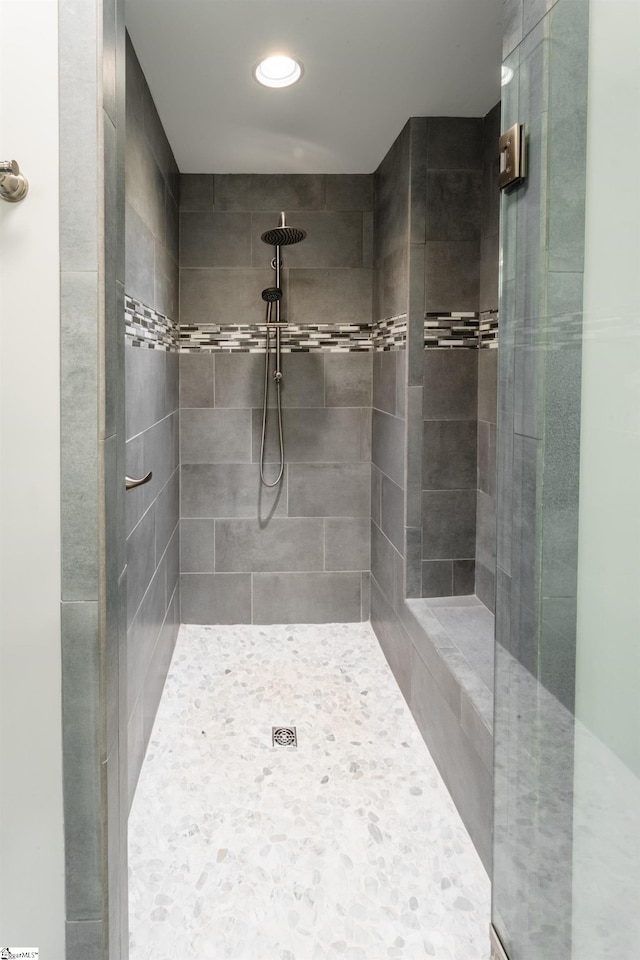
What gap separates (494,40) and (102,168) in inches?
65.8

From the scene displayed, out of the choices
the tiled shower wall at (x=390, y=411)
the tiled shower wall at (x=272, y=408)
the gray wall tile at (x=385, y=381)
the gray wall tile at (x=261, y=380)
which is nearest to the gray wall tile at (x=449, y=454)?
the tiled shower wall at (x=390, y=411)

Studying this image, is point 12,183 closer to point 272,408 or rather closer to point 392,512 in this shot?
point 392,512

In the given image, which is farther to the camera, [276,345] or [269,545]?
[269,545]

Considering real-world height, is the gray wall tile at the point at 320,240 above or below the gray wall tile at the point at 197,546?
above

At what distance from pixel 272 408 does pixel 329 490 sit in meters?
0.54

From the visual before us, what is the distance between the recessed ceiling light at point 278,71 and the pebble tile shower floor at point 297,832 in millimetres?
2403

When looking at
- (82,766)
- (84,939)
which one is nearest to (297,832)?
(84,939)

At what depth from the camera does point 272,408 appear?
3.57 meters

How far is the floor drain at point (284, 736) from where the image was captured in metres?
2.49

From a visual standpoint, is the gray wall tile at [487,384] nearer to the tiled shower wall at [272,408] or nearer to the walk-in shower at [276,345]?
the tiled shower wall at [272,408]

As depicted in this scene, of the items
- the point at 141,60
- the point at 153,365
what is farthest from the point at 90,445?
the point at 141,60


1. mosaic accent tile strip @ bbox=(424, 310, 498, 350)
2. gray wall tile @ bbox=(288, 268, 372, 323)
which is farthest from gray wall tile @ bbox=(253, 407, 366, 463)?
mosaic accent tile strip @ bbox=(424, 310, 498, 350)

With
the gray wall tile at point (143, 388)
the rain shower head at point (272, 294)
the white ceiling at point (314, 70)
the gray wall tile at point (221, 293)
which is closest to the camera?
the white ceiling at point (314, 70)

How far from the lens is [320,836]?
6.55 ft
